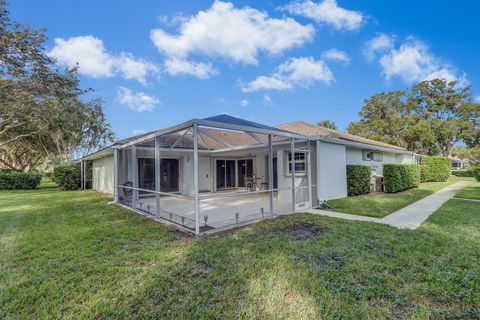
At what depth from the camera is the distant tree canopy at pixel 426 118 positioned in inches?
1050

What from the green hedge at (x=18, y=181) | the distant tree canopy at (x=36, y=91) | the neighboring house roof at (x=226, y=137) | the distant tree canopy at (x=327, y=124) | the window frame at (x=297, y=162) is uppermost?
the distant tree canopy at (x=327, y=124)

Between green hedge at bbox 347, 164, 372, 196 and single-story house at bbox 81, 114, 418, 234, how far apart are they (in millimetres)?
462

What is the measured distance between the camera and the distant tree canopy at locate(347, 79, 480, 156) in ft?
87.5

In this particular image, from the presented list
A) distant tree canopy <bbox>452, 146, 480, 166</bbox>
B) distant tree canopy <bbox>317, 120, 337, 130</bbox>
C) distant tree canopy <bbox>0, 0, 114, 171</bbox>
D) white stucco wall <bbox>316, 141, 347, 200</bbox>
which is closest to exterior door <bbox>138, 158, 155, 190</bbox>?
white stucco wall <bbox>316, 141, 347, 200</bbox>

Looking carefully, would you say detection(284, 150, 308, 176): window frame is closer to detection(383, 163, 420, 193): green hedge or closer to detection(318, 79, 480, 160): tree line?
detection(383, 163, 420, 193): green hedge

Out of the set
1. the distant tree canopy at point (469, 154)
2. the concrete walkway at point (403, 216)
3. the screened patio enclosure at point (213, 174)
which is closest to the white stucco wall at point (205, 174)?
the screened patio enclosure at point (213, 174)

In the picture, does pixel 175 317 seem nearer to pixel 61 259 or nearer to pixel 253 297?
pixel 253 297

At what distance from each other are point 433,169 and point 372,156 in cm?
1013

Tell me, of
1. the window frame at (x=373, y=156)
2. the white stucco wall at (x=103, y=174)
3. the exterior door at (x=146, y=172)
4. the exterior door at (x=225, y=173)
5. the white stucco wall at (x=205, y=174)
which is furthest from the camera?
the exterior door at (x=225, y=173)

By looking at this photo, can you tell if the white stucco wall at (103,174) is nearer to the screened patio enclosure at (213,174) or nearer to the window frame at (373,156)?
the screened patio enclosure at (213,174)

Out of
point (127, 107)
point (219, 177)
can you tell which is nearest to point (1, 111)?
point (127, 107)

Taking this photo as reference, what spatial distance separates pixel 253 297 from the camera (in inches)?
112

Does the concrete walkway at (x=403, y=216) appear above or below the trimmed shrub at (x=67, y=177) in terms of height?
below

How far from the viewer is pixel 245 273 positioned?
134 inches
